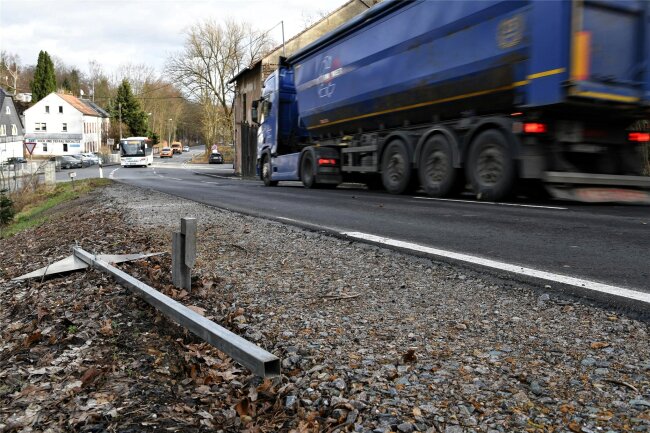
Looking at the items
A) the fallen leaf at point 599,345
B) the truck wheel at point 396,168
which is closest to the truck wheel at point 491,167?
the truck wheel at point 396,168

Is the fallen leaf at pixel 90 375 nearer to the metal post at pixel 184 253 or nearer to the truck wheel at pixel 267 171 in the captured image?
the metal post at pixel 184 253

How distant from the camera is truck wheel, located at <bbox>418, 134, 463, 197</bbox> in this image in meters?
10.8

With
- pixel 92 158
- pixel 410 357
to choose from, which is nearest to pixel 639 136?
pixel 410 357

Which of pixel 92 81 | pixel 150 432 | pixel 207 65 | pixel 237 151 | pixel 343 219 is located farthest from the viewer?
pixel 92 81

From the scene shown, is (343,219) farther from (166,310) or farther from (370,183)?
(370,183)

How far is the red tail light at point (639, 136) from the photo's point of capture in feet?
31.4

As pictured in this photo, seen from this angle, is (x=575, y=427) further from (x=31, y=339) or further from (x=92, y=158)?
(x=92, y=158)

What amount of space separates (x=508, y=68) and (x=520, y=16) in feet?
2.73

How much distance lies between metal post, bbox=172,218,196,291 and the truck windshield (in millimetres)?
52152

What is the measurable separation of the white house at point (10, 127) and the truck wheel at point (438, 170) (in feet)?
221

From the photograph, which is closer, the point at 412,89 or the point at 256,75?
the point at 412,89

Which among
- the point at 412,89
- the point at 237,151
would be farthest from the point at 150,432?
the point at 237,151

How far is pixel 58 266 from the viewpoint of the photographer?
17.0 feet

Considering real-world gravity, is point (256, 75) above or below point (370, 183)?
above
